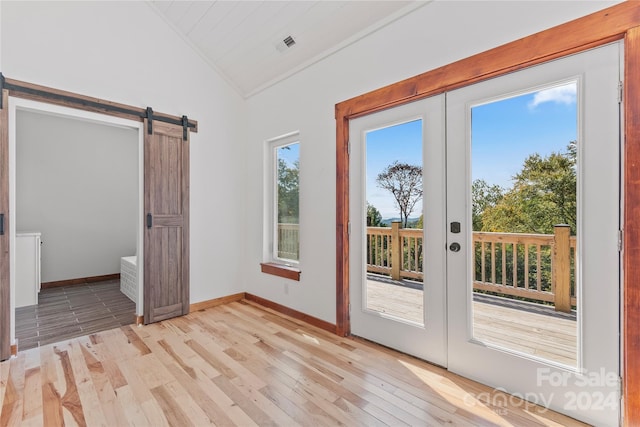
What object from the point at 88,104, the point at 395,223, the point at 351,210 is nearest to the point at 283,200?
the point at 351,210

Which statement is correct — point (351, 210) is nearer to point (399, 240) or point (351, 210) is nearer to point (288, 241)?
point (399, 240)

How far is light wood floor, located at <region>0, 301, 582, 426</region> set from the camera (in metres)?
1.68

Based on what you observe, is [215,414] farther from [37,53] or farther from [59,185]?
[59,185]

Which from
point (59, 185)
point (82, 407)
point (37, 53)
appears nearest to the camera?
point (82, 407)

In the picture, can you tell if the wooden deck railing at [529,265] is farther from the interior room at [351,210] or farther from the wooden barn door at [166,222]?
the wooden barn door at [166,222]

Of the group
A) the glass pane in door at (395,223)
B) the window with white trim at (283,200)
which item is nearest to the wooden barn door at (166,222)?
the window with white trim at (283,200)

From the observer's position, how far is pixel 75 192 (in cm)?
489

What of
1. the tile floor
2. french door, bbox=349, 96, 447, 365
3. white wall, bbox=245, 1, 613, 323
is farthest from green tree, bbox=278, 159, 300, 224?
the tile floor

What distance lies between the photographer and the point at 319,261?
3.04 meters

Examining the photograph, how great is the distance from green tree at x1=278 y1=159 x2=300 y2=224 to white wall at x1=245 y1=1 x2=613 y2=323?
0.78 feet

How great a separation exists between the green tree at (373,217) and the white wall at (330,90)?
388mm

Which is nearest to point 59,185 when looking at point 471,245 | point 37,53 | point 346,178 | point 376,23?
point 37,53

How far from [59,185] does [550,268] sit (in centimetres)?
637

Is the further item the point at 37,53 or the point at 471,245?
the point at 37,53
